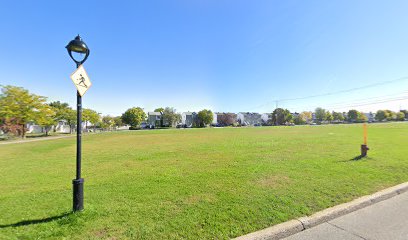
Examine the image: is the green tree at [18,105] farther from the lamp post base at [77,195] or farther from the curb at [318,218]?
the curb at [318,218]

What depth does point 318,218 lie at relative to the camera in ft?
11.6

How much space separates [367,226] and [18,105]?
41595 millimetres

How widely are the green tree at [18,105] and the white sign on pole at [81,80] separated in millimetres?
35610

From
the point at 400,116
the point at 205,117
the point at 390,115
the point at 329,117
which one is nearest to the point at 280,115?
the point at 329,117

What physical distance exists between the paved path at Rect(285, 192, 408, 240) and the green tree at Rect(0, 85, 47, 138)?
39675 mm

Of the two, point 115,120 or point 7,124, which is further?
point 115,120

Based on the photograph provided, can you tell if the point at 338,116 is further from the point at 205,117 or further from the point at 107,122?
the point at 107,122

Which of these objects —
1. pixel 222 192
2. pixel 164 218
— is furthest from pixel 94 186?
pixel 222 192

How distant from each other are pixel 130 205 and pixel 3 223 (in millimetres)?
2123

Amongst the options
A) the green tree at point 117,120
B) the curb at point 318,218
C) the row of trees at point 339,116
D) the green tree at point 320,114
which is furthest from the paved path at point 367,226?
the green tree at point 320,114

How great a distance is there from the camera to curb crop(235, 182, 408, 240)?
3082mm

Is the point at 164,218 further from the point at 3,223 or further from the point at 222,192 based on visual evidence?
the point at 3,223

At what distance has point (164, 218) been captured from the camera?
11.6 feet

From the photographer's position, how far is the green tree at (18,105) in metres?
28.6
